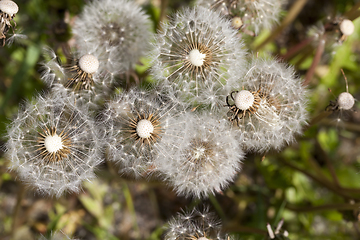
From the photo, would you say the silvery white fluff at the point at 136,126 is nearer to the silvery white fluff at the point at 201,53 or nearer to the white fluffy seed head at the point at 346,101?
the silvery white fluff at the point at 201,53

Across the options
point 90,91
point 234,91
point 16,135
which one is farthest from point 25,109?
point 234,91

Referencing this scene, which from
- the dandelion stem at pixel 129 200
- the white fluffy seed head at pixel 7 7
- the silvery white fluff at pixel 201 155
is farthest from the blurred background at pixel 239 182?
the white fluffy seed head at pixel 7 7

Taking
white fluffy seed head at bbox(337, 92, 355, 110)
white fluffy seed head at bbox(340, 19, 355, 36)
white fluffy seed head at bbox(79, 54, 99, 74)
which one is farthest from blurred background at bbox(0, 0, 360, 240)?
white fluffy seed head at bbox(79, 54, 99, 74)

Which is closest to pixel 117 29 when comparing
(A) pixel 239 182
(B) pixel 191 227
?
(B) pixel 191 227

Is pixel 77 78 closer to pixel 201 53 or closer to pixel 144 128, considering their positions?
pixel 144 128

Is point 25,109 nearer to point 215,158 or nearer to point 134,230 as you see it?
point 215,158

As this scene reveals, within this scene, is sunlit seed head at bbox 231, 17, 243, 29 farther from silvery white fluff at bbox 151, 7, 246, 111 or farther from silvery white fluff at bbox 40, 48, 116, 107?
silvery white fluff at bbox 40, 48, 116, 107
